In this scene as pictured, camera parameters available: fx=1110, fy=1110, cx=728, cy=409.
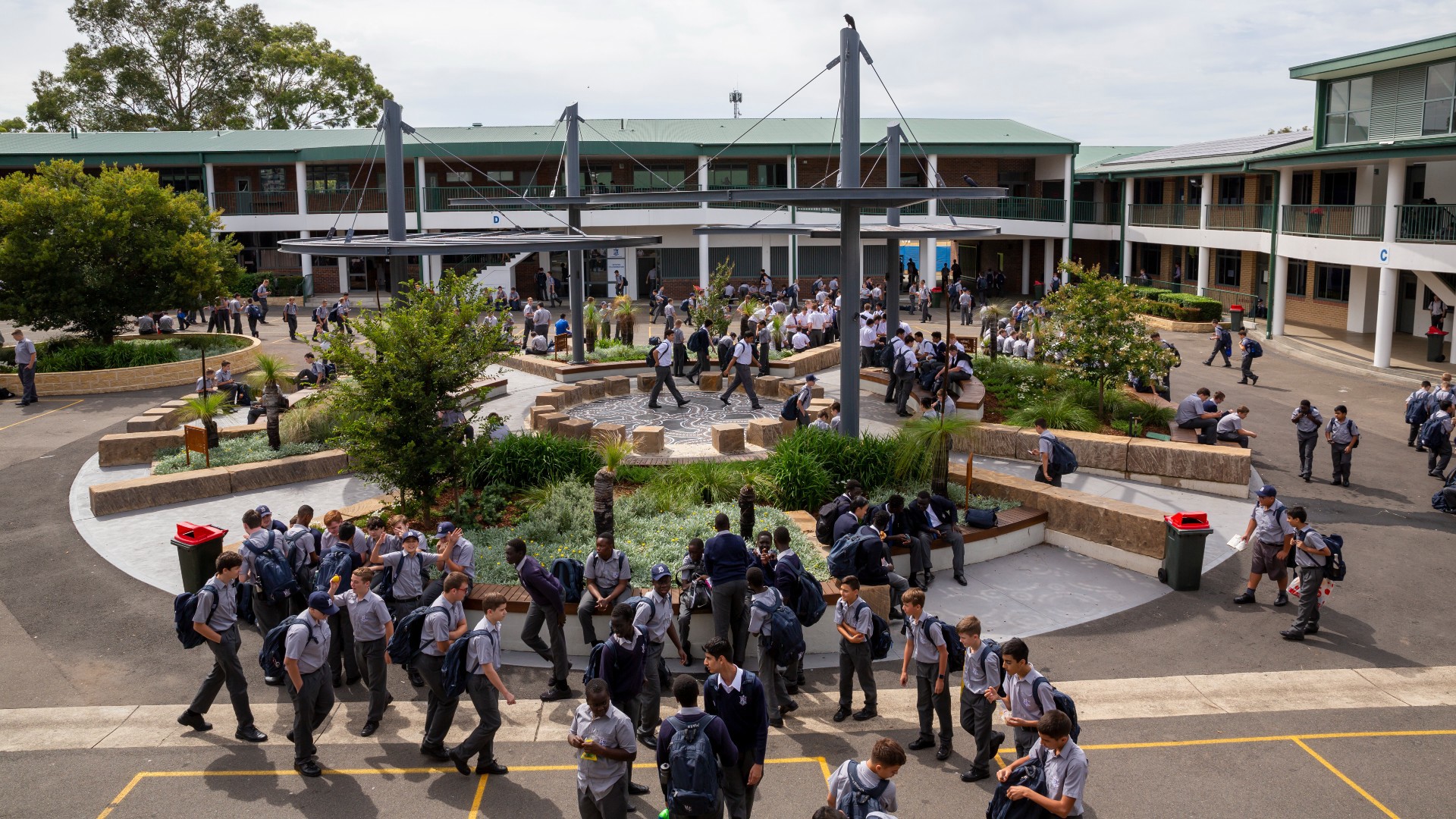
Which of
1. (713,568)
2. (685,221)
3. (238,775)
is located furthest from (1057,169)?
(238,775)

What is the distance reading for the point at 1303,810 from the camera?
796 centimetres

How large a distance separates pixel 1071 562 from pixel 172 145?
44177 mm

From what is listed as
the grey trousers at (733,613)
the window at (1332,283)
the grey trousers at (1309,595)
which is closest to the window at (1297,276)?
the window at (1332,283)

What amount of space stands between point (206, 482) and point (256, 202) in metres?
34.1

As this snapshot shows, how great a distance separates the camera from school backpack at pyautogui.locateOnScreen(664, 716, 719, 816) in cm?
653

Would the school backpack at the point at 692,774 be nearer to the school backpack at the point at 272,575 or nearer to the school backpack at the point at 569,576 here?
the school backpack at the point at 569,576

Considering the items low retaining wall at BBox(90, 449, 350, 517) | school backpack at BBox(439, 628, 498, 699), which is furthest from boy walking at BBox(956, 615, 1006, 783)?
low retaining wall at BBox(90, 449, 350, 517)

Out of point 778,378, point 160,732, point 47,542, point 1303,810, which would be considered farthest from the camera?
point 778,378

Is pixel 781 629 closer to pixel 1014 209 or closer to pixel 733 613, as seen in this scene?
pixel 733 613

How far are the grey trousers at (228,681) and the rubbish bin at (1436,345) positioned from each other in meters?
28.6

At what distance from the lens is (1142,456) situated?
16.7 meters

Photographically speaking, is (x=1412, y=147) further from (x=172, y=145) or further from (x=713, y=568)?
(x=172, y=145)

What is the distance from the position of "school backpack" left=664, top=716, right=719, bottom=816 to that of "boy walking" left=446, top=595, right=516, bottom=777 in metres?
1.84

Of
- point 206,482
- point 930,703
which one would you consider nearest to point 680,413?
point 206,482
